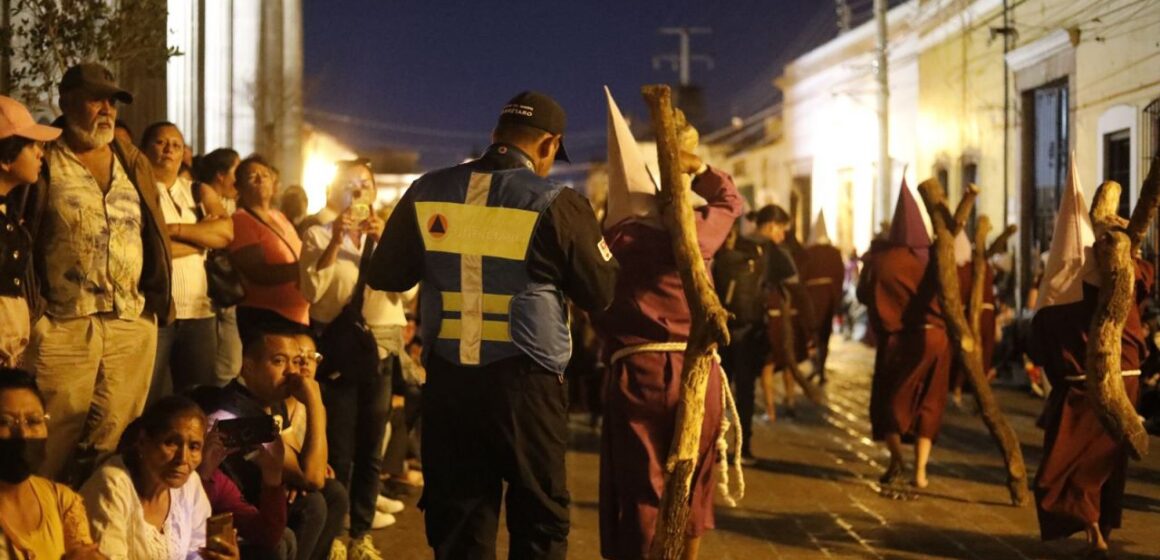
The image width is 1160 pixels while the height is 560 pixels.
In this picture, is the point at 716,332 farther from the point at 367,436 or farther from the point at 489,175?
the point at 367,436

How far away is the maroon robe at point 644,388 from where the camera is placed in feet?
22.3

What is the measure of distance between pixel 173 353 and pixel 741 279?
5.47m

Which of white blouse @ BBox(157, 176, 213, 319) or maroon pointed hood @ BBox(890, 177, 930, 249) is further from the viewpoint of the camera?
maroon pointed hood @ BBox(890, 177, 930, 249)

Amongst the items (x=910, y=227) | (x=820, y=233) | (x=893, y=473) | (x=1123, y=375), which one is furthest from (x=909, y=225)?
(x=820, y=233)

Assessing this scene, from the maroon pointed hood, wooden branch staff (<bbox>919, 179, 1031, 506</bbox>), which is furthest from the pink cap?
the maroon pointed hood

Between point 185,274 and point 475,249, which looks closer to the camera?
point 475,249

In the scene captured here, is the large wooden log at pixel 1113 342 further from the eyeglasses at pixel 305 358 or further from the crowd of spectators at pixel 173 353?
the eyeglasses at pixel 305 358

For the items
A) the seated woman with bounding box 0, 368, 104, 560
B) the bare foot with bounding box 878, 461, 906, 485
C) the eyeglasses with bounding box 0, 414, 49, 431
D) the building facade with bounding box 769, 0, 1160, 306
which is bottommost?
the bare foot with bounding box 878, 461, 906, 485

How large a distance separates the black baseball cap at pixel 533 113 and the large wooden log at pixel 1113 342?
143 inches

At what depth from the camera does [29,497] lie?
15.7 feet

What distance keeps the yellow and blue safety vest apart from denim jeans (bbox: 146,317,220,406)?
8.26 feet

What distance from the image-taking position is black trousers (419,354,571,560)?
5207 mm

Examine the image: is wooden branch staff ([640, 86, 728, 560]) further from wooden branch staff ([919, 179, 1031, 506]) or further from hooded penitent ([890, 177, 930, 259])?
hooded penitent ([890, 177, 930, 259])

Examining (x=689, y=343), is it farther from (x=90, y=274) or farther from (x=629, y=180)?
(x=90, y=274)
